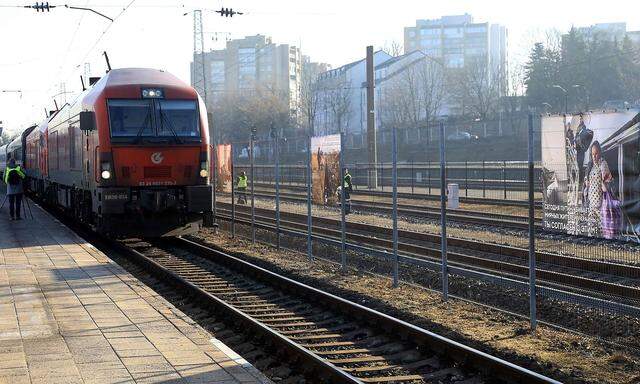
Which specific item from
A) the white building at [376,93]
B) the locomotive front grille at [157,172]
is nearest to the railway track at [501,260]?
the locomotive front grille at [157,172]

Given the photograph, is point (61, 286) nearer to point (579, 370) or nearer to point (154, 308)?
point (154, 308)

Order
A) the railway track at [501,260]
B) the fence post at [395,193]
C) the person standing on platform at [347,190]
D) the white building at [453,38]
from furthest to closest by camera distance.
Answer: the white building at [453,38] < the person standing on platform at [347,190] < the fence post at [395,193] < the railway track at [501,260]

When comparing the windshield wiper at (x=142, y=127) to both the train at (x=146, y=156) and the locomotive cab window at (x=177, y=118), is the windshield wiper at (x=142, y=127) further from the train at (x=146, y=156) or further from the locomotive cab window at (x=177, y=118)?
the locomotive cab window at (x=177, y=118)

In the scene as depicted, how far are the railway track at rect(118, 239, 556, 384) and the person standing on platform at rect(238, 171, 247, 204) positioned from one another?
6067 mm

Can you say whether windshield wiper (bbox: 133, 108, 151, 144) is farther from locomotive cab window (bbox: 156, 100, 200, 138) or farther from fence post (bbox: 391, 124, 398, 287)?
fence post (bbox: 391, 124, 398, 287)

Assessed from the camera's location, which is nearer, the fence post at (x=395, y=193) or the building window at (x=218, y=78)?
the fence post at (x=395, y=193)

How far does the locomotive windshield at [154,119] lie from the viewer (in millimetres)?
18453

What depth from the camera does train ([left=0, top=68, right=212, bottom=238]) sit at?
59.8 ft

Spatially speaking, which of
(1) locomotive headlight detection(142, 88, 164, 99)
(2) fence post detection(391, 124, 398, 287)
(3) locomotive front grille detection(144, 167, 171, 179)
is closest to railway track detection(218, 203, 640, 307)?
(2) fence post detection(391, 124, 398, 287)

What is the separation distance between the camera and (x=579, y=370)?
7.79 metres

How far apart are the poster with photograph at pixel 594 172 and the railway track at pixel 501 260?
677 millimetres

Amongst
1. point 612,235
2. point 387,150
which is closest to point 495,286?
point 612,235

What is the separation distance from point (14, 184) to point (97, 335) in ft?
55.9

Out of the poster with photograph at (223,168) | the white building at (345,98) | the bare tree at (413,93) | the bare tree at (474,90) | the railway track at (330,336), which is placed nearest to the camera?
the railway track at (330,336)
